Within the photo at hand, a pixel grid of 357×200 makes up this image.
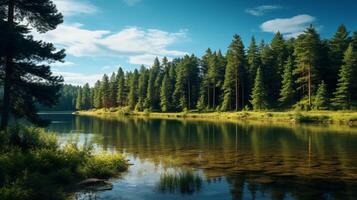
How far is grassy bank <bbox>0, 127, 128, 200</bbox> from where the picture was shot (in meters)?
12.1

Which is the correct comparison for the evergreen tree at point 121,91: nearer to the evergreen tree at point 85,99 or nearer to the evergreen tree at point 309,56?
the evergreen tree at point 85,99

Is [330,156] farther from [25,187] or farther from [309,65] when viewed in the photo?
[309,65]

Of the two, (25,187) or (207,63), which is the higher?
(207,63)

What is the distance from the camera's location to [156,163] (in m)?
22.6

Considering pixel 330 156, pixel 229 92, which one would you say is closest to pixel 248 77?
pixel 229 92

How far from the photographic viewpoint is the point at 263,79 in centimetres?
8712

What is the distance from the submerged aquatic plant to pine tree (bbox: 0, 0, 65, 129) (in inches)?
327

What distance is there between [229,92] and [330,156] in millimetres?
65799

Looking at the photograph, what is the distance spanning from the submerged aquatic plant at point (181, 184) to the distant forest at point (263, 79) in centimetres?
6092

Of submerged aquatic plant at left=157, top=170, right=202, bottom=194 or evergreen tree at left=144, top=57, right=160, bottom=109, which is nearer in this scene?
submerged aquatic plant at left=157, top=170, right=202, bottom=194

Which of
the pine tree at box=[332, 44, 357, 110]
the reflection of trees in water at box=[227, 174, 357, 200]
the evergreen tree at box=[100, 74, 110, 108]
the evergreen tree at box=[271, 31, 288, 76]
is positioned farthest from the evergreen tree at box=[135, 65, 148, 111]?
the reflection of trees in water at box=[227, 174, 357, 200]

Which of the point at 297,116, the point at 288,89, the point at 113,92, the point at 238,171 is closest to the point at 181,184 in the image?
the point at 238,171

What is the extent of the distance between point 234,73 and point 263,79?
27.2 feet

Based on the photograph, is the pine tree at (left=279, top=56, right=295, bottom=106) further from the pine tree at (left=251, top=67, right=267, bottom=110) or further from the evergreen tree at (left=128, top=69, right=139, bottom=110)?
the evergreen tree at (left=128, top=69, right=139, bottom=110)
